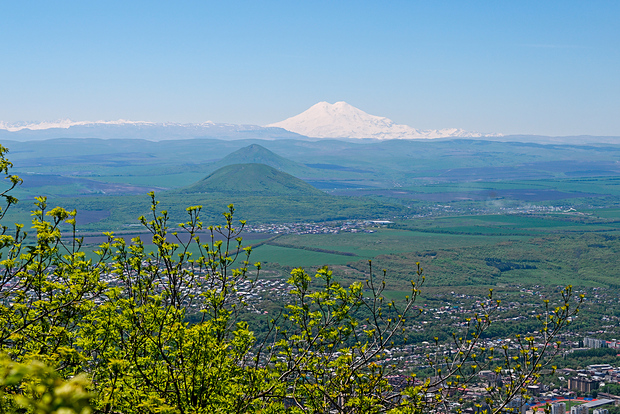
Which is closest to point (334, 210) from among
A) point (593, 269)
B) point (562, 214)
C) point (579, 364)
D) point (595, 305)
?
point (562, 214)

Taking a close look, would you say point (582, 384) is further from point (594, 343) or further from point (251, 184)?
point (251, 184)

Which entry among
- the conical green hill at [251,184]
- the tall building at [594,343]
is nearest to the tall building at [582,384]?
the tall building at [594,343]

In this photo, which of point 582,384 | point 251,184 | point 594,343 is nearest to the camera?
point 582,384

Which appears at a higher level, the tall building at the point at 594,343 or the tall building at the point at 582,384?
the tall building at the point at 582,384

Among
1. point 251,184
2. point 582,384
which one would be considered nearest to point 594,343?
point 582,384

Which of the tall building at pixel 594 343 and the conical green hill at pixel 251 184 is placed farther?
→ the conical green hill at pixel 251 184

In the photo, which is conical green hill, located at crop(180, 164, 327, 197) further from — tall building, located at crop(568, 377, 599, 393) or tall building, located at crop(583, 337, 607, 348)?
tall building, located at crop(568, 377, 599, 393)

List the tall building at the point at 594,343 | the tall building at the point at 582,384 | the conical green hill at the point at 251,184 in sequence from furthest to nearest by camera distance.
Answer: the conical green hill at the point at 251,184 < the tall building at the point at 594,343 < the tall building at the point at 582,384

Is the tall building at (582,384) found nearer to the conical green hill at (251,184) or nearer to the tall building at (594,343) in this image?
the tall building at (594,343)

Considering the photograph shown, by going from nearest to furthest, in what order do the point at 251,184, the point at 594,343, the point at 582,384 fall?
the point at 582,384
the point at 594,343
the point at 251,184

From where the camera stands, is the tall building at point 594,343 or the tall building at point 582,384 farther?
the tall building at point 594,343

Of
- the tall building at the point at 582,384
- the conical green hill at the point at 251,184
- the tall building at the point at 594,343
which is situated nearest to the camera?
the tall building at the point at 582,384
